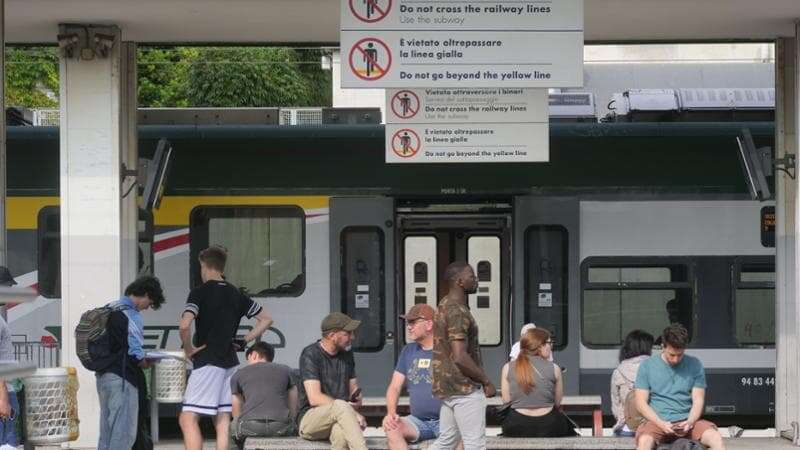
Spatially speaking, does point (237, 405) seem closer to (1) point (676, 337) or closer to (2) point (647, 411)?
(2) point (647, 411)

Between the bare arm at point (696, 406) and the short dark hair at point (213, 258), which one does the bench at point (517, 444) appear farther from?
the short dark hair at point (213, 258)

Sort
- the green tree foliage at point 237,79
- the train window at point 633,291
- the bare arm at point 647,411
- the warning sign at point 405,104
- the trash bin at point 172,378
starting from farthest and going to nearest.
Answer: the green tree foliage at point 237,79 < the train window at point 633,291 < the warning sign at point 405,104 < the trash bin at point 172,378 < the bare arm at point 647,411

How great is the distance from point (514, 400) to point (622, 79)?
26.3 ft

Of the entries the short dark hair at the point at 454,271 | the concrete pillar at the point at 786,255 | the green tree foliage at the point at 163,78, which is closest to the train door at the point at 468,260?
the concrete pillar at the point at 786,255

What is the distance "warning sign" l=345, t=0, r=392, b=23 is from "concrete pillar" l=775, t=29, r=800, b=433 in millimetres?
3852

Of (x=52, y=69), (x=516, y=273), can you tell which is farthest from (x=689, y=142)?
→ (x=52, y=69)

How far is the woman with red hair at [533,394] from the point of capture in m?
9.69

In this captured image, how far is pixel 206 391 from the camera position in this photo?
1088 centimetres

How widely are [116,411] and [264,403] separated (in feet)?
3.60

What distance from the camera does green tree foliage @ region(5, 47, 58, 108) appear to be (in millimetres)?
34000

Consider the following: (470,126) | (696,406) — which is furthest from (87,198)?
(696,406)

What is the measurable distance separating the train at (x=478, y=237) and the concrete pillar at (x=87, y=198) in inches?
61.5

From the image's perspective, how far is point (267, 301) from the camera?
546 inches

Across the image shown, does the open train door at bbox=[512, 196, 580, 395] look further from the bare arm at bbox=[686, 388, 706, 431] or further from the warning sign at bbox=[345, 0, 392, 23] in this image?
the bare arm at bbox=[686, 388, 706, 431]
